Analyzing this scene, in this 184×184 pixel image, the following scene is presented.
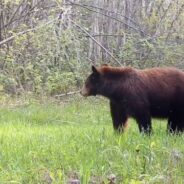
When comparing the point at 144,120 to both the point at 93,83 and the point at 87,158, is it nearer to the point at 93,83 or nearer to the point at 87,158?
the point at 93,83

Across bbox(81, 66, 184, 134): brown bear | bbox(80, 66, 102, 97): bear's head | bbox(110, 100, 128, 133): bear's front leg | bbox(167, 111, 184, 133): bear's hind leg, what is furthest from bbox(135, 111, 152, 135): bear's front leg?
bbox(80, 66, 102, 97): bear's head

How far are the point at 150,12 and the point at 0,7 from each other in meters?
5.10

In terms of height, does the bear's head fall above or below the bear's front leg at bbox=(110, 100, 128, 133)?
above

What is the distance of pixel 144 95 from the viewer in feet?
28.0

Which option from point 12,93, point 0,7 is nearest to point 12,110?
point 12,93

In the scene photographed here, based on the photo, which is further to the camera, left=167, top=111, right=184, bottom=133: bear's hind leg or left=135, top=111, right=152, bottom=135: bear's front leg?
left=167, top=111, right=184, bottom=133: bear's hind leg

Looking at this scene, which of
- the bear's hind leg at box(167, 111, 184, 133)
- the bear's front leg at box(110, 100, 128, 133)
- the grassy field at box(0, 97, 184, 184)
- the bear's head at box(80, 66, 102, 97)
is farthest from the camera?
the bear's head at box(80, 66, 102, 97)

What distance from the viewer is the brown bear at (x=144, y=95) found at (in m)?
8.45

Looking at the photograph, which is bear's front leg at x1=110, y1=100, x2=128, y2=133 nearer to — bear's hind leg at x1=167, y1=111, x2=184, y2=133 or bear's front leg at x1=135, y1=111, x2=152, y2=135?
bear's front leg at x1=135, y1=111, x2=152, y2=135

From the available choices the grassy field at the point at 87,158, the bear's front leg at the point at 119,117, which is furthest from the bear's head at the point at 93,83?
the grassy field at the point at 87,158

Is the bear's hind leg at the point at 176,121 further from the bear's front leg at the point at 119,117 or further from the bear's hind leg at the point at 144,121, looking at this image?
the bear's front leg at the point at 119,117

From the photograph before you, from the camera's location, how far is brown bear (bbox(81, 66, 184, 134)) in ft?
27.7

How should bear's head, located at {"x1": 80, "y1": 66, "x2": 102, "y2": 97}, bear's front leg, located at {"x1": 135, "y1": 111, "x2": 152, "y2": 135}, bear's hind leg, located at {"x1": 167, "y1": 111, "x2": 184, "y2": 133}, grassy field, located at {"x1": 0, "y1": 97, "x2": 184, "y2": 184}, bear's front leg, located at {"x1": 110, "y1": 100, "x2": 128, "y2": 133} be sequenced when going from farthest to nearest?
bear's head, located at {"x1": 80, "y1": 66, "x2": 102, "y2": 97} < bear's hind leg, located at {"x1": 167, "y1": 111, "x2": 184, "y2": 133} < bear's front leg, located at {"x1": 110, "y1": 100, "x2": 128, "y2": 133} < bear's front leg, located at {"x1": 135, "y1": 111, "x2": 152, "y2": 135} < grassy field, located at {"x1": 0, "y1": 97, "x2": 184, "y2": 184}

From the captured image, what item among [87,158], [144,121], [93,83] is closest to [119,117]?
[144,121]
